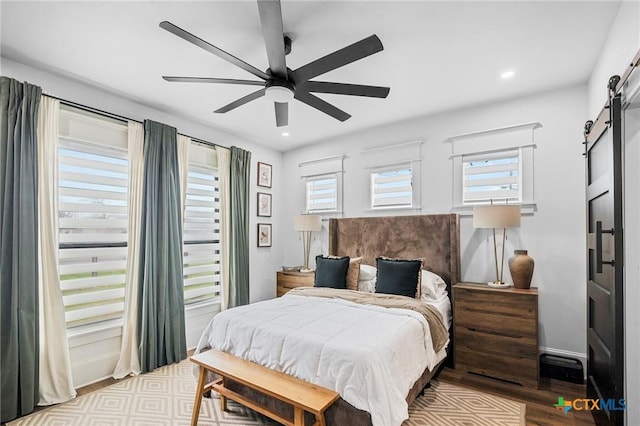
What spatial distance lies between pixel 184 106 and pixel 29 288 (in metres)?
2.29

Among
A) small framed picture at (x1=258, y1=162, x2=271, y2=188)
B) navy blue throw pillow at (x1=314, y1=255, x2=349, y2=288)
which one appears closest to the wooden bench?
navy blue throw pillow at (x1=314, y1=255, x2=349, y2=288)

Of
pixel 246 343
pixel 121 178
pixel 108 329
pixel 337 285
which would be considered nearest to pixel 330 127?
pixel 337 285

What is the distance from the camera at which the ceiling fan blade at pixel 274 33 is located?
1547 mm

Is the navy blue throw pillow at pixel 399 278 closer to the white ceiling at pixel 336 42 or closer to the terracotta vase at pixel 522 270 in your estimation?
the terracotta vase at pixel 522 270

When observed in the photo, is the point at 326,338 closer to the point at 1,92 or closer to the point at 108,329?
the point at 108,329

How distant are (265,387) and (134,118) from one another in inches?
123

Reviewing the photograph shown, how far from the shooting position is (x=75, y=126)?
3033mm

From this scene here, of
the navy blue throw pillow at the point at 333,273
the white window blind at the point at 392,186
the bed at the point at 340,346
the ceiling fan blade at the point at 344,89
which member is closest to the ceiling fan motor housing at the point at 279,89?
the ceiling fan blade at the point at 344,89

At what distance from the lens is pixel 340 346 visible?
80.4 inches

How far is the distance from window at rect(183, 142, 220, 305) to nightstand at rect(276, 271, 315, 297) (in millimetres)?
896

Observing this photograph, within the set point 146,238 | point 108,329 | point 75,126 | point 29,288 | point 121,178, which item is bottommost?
point 108,329

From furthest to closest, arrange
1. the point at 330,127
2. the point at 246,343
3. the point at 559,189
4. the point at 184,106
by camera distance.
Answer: the point at 330,127 → the point at 184,106 → the point at 559,189 → the point at 246,343

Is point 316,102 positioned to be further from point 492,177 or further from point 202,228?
point 202,228

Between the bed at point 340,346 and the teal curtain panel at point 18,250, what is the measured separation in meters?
1.35
